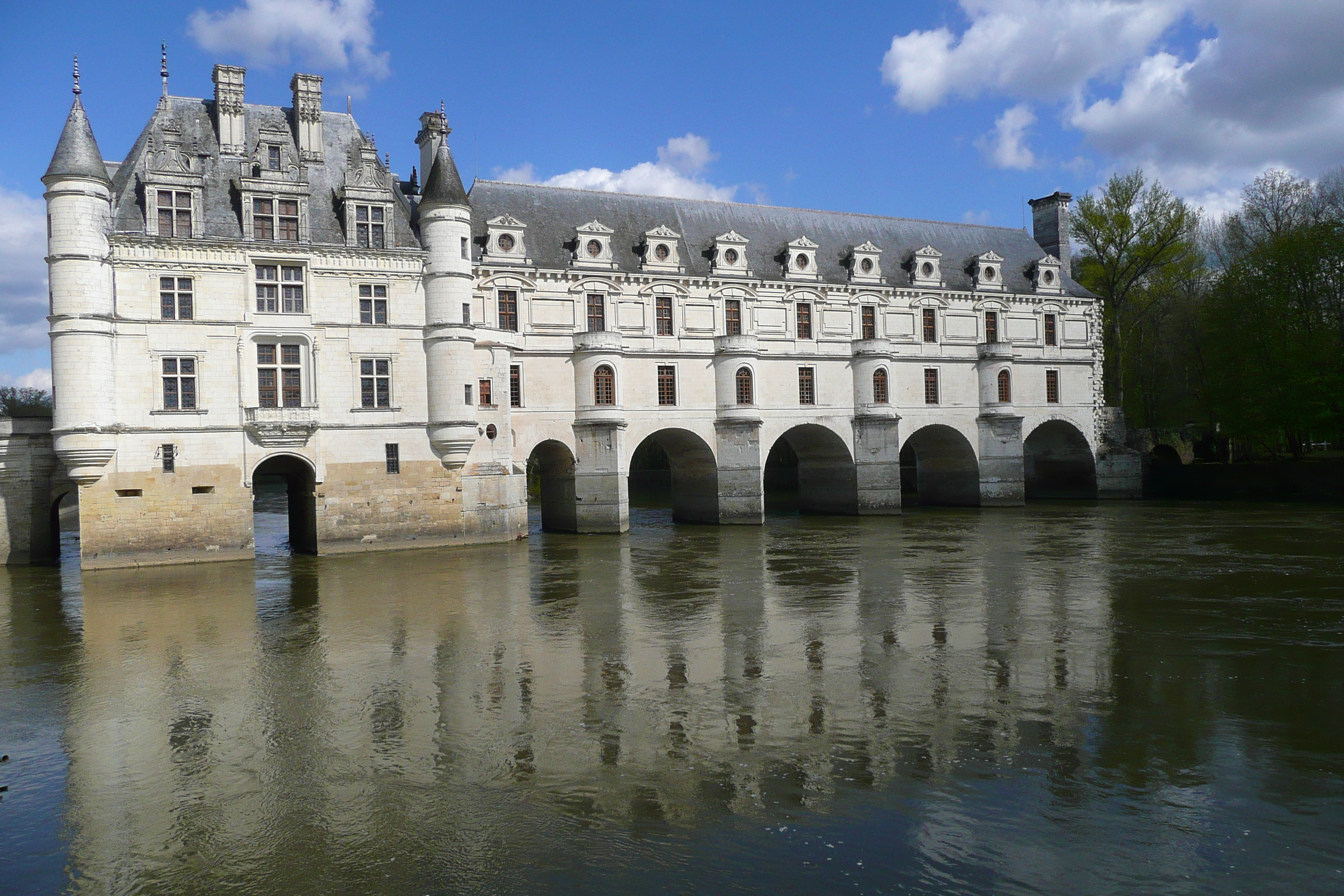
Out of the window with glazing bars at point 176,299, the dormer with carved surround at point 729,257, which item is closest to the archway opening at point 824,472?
the dormer with carved surround at point 729,257

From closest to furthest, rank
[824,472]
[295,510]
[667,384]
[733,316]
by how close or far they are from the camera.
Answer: [295,510] < [667,384] < [733,316] < [824,472]

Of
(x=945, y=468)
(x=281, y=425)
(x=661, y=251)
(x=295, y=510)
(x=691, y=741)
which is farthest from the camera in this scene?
(x=945, y=468)

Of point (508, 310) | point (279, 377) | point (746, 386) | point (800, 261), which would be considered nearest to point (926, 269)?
point (800, 261)

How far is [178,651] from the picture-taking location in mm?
15672

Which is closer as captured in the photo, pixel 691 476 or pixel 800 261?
pixel 691 476

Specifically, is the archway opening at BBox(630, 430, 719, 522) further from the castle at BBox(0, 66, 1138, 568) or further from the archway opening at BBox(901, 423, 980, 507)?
the archway opening at BBox(901, 423, 980, 507)

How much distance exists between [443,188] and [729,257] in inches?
495

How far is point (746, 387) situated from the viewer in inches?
1505

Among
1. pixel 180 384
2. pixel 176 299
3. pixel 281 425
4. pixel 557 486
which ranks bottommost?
pixel 557 486

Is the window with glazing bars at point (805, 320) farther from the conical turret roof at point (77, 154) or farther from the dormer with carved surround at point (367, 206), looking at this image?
the conical turret roof at point (77, 154)

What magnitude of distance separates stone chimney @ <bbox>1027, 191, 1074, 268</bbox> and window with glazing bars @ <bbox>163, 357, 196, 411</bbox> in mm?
40028

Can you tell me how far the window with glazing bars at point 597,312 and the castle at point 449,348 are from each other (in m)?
0.08

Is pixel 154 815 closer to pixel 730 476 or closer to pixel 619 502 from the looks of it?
pixel 619 502

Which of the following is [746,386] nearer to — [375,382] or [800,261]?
[800,261]
